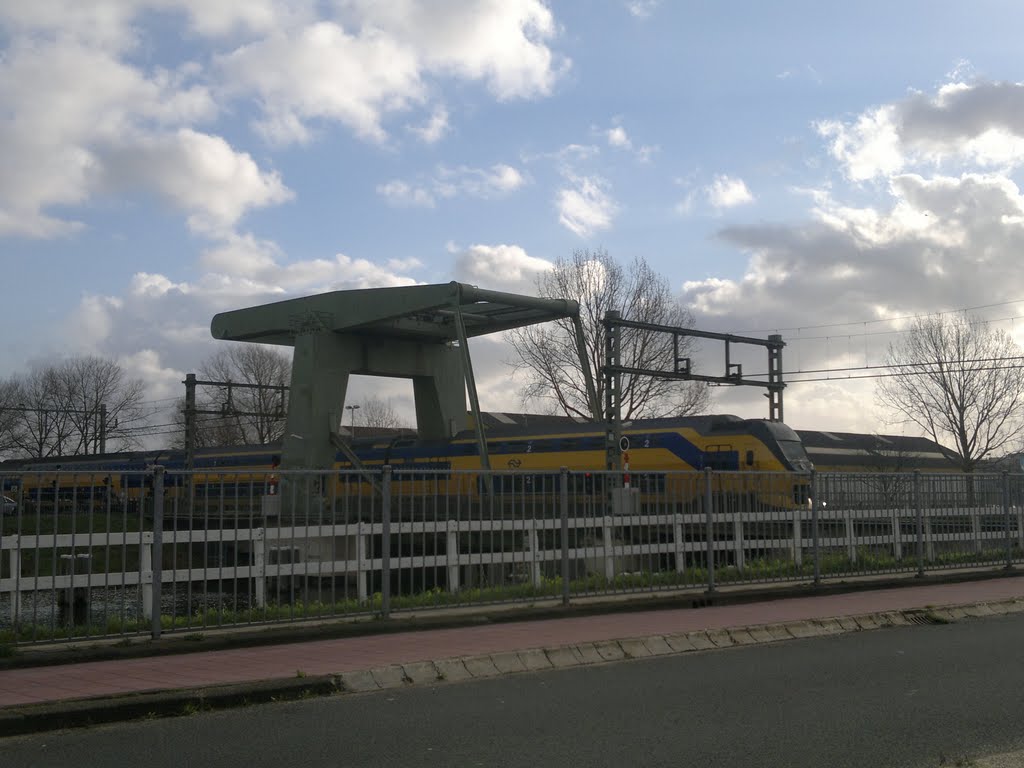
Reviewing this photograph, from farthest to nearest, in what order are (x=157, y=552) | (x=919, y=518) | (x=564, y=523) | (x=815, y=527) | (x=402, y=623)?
(x=919, y=518) < (x=815, y=527) < (x=564, y=523) < (x=402, y=623) < (x=157, y=552)

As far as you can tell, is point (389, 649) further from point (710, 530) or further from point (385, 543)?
point (710, 530)

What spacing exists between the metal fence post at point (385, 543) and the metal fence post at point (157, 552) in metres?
2.24

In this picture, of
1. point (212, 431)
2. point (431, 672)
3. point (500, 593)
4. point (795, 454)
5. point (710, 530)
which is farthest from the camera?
point (212, 431)

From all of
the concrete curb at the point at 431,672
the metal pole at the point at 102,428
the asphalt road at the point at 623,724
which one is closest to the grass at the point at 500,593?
the concrete curb at the point at 431,672

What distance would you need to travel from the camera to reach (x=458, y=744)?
6031mm

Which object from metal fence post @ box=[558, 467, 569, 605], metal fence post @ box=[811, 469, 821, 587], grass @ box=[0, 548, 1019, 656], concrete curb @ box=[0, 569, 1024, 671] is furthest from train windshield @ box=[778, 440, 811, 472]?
metal fence post @ box=[558, 467, 569, 605]

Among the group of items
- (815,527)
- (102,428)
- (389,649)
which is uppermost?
(102,428)

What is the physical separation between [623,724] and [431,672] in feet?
7.15

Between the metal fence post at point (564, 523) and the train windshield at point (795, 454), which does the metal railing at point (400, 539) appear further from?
the train windshield at point (795, 454)

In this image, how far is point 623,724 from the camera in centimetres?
655

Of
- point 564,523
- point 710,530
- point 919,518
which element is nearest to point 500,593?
point 564,523

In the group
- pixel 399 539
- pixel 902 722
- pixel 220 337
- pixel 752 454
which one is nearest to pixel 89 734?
pixel 399 539

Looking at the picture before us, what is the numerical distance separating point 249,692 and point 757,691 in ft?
12.3

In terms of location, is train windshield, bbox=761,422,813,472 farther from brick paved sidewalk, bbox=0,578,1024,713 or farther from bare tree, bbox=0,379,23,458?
bare tree, bbox=0,379,23,458
